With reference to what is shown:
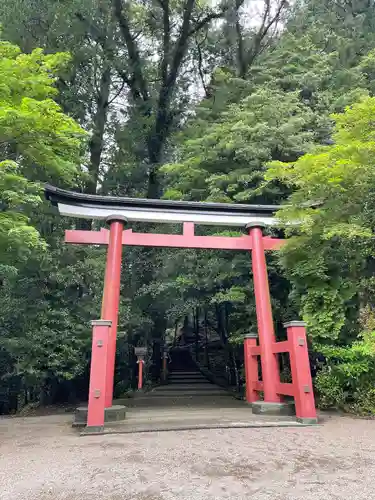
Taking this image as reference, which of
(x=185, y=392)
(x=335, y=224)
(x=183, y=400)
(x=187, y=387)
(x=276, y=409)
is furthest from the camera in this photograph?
(x=187, y=387)

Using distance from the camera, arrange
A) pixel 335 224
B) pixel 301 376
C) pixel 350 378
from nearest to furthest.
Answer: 1. pixel 301 376
2. pixel 350 378
3. pixel 335 224

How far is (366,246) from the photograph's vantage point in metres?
6.57

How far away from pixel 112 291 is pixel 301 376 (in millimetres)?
3565

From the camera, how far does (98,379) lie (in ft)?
Answer: 17.2

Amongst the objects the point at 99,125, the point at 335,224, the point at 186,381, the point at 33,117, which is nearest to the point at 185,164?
the point at 99,125

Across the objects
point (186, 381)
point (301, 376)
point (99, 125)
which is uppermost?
point (99, 125)

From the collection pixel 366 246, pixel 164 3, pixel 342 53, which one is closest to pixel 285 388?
pixel 366 246

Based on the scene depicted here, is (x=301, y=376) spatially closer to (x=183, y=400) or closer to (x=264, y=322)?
(x=264, y=322)

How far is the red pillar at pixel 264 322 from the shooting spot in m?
6.31

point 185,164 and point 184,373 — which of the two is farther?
point 184,373

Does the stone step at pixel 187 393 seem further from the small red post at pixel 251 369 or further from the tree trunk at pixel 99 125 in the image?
the tree trunk at pixel 99 125

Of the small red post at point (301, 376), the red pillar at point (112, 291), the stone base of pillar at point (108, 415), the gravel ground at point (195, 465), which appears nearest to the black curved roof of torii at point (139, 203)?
the red pillar at point (112, 291)

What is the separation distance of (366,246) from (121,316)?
6218mm

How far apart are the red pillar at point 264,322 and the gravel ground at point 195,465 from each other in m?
1.22
